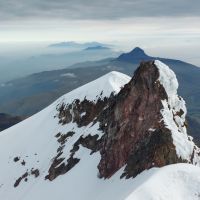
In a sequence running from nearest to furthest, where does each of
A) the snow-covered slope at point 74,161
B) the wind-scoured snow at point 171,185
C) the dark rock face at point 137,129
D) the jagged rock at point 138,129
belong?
1. the wind-scoured snow at point 171,185
2. the snow-covered slope at point 74,161
3. the jagged rock at point 138,129
4. the dark rock face at point 137,129

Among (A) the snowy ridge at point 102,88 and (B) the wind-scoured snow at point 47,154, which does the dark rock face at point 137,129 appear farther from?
(A) the snowy ridge at point 102,88

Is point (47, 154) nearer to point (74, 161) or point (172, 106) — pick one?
point (74, 161)

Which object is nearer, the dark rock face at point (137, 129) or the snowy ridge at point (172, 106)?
the dark rock face at point (137, 129)

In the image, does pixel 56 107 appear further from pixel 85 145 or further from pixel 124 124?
pixel 124 124

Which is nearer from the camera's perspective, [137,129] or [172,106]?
[137,129]

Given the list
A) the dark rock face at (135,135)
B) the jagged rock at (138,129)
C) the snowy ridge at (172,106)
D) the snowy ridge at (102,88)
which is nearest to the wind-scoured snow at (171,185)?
the dark rock face at (135,135)

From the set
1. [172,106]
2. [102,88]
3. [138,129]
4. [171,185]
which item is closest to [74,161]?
[138,129]
